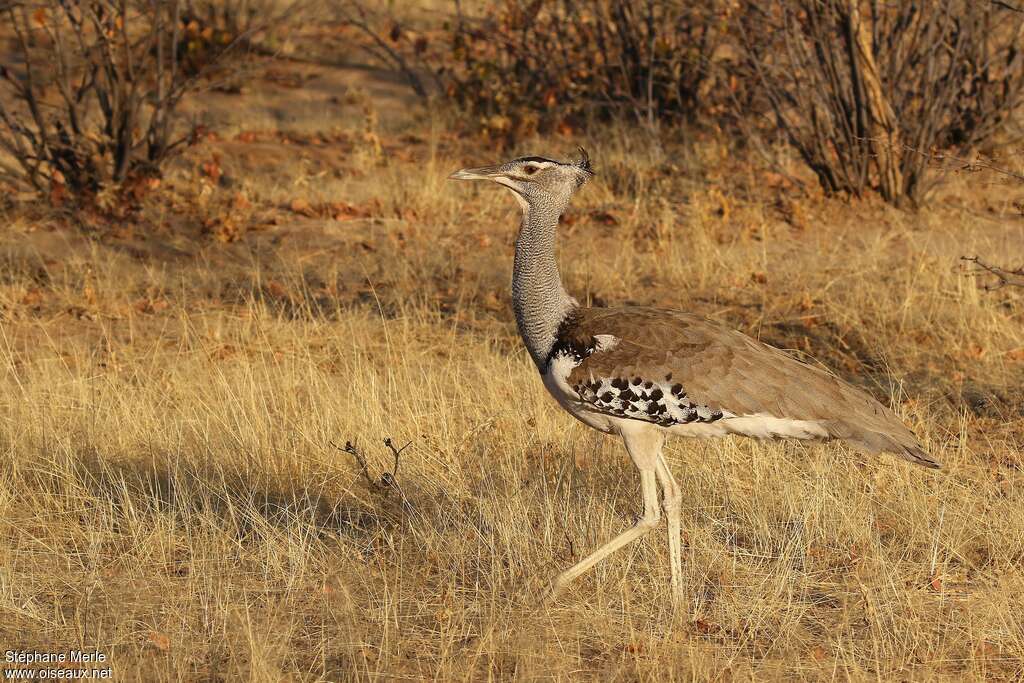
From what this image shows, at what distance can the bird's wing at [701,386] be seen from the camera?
387 centimetres

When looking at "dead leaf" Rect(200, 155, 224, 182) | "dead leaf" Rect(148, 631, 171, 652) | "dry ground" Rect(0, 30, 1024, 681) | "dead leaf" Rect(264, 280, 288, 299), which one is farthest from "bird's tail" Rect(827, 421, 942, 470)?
"dead leaf" Rect(200, 155, 224, 182)

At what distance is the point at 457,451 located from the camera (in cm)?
509

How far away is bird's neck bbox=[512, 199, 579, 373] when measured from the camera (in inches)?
160

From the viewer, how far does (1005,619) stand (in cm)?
375

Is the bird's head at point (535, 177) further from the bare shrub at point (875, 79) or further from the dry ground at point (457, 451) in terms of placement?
the bare shrub at point (875, 79)

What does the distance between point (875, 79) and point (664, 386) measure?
5.30 metres

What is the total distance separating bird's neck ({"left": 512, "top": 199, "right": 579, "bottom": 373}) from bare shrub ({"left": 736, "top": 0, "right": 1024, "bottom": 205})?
458 cm

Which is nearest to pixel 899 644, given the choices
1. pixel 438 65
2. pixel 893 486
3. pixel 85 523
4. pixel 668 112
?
pixel 893 486

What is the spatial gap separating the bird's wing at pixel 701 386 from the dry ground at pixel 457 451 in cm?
51

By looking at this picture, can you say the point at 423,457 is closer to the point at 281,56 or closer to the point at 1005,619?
the point at 1005,619

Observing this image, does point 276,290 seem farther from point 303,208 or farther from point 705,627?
point 705,627

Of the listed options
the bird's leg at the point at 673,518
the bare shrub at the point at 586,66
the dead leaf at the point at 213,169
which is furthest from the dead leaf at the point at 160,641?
the bare shrub at the point at 586,66

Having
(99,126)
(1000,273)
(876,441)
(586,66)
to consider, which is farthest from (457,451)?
(586,66)

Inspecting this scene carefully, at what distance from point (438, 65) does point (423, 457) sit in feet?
28.4
